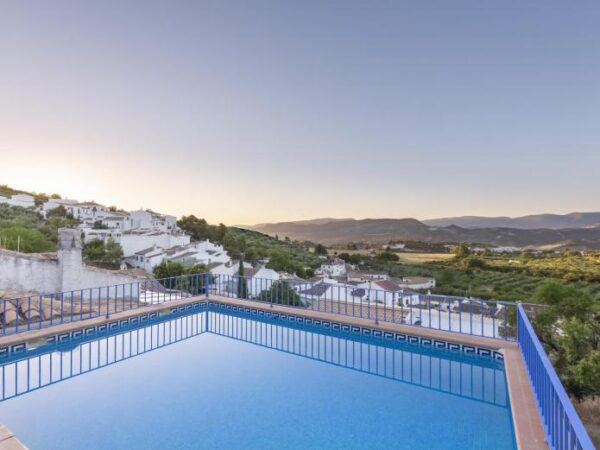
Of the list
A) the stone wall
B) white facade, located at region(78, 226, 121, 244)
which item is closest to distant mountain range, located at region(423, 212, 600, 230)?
the stone wall

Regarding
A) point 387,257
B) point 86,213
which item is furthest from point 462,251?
point 86,213

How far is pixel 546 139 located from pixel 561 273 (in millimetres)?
26270

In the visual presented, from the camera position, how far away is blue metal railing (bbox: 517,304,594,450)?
4.99ft

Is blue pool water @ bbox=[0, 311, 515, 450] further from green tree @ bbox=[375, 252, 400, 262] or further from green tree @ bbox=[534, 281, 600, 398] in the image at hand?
green tree @ bbox=[375, 252, 400, 262]

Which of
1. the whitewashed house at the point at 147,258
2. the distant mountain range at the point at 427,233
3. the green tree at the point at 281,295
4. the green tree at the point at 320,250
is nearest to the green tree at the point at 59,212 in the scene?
the whitewashed house at the point at 147,258

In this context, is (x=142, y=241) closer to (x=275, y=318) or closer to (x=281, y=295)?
(x=281, y=295)

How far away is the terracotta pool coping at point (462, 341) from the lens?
2.76 meters

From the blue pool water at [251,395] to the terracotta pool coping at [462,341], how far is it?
8.2 inches

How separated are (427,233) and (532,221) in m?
10.1

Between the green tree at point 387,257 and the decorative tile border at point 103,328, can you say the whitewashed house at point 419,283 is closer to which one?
the green tree at point 387,257

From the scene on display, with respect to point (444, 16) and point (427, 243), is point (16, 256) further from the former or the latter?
point (427, 243)

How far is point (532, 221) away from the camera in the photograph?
26516mm

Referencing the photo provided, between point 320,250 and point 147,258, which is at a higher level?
point 147,258

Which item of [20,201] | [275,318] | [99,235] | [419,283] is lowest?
[419,283]
